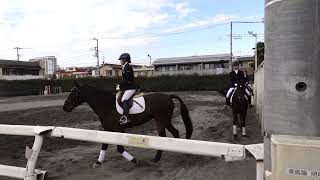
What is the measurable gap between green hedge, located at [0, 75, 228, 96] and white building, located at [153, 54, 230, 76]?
1124 inches

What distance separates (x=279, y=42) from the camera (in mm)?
2432

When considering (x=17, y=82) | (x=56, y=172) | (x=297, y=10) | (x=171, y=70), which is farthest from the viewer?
(x=171, y=70)

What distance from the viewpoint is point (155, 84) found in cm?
5738

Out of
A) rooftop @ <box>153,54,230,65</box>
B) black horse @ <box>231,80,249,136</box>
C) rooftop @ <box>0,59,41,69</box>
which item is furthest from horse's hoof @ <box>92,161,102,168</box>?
rooftop @ <box>0,59,41,69</box>

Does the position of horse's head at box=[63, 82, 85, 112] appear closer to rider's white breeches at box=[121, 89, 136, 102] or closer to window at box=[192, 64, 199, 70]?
rider's white breeches at box=[121, 89, 136, 102]

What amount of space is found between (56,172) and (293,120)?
19.2ft

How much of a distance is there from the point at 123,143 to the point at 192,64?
90115 mm

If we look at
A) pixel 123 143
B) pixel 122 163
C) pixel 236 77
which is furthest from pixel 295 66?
pixel 236 77

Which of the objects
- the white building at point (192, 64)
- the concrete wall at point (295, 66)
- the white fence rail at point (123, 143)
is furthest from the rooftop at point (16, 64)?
the concrete wall at point (295, 66)

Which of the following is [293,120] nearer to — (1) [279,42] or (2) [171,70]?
(1) [279,42]

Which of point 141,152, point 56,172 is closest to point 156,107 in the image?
point 141,152

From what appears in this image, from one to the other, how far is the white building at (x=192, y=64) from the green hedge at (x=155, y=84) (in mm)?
28556

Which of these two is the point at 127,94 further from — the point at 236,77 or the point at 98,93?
the point at 236,77

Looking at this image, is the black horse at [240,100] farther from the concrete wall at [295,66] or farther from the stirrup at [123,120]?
the concrete wall at [295,66]
